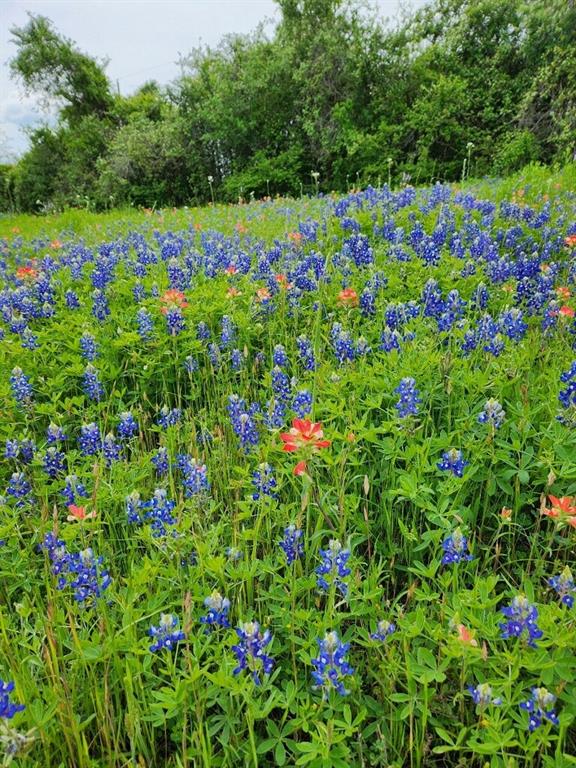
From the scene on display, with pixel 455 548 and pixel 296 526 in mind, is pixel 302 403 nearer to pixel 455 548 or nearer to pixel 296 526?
pixel 296 526

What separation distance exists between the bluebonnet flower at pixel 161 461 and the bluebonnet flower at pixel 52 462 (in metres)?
0.39

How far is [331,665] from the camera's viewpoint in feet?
4.44

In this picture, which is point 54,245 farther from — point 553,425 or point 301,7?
point 301,7

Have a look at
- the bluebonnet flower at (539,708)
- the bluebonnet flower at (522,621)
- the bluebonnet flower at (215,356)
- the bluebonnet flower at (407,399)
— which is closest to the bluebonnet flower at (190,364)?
the bluebonnet flower at (215,356)

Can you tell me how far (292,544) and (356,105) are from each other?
62.8ft

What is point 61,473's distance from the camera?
2354mm

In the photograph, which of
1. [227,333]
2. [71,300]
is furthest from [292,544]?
[71,300]

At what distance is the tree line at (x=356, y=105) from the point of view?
15445 millimetres

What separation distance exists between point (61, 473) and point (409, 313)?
2.08 meters

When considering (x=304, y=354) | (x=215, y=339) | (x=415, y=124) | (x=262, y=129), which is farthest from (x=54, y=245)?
(x=262, y=129)

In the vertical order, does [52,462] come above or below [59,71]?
below

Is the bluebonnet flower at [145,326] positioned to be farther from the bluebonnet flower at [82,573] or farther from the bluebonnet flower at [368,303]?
the bluebonnet flower at [82,573]

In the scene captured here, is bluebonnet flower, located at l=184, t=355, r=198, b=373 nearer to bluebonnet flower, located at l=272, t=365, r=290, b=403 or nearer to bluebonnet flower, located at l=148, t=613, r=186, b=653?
bluebonnet flower, located at l=272, t=365, r=290, b=403

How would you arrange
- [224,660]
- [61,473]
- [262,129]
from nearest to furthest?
[224,660] → [61,473] → [262,129]
